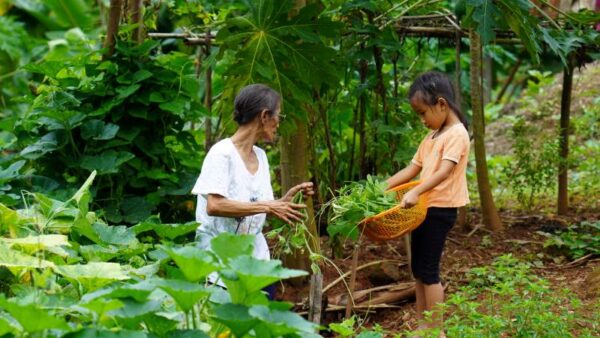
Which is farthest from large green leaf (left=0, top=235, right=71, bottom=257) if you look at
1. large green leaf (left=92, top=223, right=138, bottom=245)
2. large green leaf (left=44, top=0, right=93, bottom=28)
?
large green leaf (left=44, top=0, right=93, bottom=28)

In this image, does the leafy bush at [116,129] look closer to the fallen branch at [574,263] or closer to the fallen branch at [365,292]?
the fallen branch at [365,292]

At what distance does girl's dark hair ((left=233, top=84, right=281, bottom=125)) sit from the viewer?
4.00m

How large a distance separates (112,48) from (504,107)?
733 centimetres

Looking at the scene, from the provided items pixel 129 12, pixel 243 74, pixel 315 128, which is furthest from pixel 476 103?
pixel 129 12

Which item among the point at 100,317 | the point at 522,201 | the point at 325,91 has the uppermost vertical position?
the point at 325,91

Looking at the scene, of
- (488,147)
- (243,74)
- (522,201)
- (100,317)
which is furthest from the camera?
(488,147)

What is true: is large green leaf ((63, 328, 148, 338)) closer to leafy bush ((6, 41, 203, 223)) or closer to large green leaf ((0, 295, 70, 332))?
large green leaf ((0, 295, 70, 332))

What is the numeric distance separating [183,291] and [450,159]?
2294mm

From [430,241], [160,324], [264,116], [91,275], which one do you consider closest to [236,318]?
[160,324]

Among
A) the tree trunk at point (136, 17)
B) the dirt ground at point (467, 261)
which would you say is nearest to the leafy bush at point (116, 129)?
the tree trunk at point (136, 17)

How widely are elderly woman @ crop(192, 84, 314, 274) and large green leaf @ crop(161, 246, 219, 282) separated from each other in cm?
138

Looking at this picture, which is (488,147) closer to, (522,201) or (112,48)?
(522,201)

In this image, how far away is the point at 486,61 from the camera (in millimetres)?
10797

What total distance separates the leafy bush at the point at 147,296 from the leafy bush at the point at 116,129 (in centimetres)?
192
